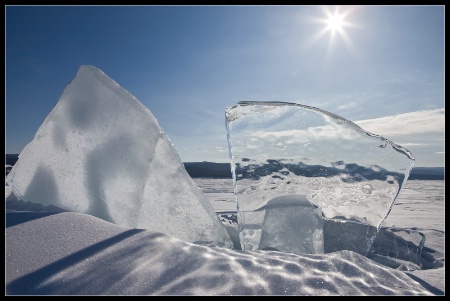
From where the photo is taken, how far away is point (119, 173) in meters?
2.24

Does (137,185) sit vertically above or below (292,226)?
above

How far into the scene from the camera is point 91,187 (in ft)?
7.31

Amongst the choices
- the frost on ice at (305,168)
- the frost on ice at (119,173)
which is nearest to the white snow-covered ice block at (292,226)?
the frost on ice at (305,168)

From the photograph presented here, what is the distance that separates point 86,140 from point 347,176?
1941 millimetres

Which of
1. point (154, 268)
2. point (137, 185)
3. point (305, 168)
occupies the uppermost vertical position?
point (305, 168)

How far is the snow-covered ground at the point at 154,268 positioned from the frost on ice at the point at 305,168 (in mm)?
538

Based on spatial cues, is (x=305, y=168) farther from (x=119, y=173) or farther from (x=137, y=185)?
(x=119, y=173)

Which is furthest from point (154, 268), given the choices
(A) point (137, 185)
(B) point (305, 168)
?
(B) point (305, 168)

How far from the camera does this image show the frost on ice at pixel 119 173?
223cm

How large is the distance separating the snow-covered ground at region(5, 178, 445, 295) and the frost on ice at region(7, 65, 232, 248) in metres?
0.35

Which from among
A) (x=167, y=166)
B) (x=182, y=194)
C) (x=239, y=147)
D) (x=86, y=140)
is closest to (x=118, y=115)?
(x=86, y=140)

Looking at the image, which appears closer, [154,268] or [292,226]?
[154,268]

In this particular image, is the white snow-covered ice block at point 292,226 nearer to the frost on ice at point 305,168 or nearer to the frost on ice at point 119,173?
the frost on ice at point 305,168

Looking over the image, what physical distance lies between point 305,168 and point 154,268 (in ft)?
4.43
